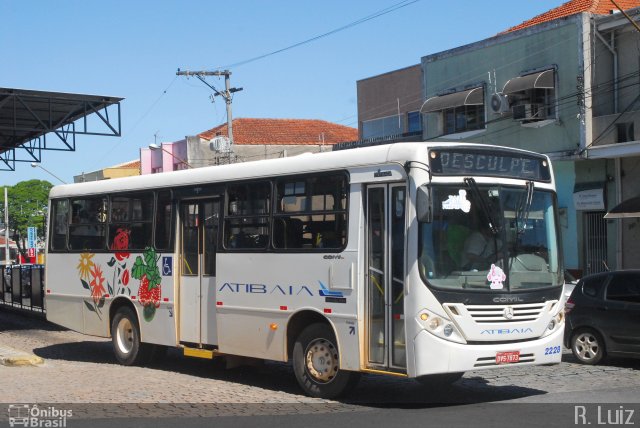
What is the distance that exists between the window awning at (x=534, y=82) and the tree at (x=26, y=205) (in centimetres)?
7479

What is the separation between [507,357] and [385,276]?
163 centimetres

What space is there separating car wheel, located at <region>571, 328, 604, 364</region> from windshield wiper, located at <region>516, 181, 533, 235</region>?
14.4ft

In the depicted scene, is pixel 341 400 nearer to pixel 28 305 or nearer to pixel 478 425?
pixel 478 425

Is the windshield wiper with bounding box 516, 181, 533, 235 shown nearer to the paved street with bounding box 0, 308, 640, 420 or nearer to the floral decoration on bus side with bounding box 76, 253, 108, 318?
the paved street with bounding box 0, 308, 640, 420

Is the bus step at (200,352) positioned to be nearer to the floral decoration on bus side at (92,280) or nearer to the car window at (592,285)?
the floral decoration on bus side at (92,280)

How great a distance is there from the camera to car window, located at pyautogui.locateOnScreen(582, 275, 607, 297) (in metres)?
14.3

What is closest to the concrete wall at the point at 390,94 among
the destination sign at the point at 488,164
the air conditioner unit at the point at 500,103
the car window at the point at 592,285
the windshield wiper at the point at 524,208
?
the air conditioner unit at the point at 500,103

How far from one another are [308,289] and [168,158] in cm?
4170

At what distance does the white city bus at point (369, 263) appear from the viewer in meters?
9.84

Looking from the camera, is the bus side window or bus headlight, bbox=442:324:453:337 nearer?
bus headlight, bbox=442:324:453:337

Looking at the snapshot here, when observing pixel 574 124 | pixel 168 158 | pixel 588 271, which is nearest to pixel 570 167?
pixel 574 124

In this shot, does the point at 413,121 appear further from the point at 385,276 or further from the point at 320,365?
the point at 385,276

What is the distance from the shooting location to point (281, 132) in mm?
54906

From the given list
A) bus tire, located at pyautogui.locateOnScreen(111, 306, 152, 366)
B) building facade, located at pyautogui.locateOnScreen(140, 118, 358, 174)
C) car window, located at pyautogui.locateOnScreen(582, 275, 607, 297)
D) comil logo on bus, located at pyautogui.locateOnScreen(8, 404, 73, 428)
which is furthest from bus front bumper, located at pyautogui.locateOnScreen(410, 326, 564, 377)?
building facade, located at pyautogui.locateOnScreen(140, 118, 358, 174)
